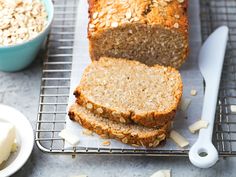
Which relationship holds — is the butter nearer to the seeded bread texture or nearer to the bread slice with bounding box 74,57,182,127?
the bread slice with bounding box 74,57,182,127

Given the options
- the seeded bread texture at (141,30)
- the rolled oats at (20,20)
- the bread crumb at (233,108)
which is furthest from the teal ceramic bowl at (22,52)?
the bread crumb at (233,108)

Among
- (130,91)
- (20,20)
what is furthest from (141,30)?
(20,20)

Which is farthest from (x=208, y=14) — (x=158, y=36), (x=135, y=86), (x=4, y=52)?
(x=4, y=52)

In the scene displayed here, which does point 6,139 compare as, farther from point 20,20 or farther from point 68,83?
point 20,20

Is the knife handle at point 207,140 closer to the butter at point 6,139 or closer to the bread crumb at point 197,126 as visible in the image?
the bread crumb at point 197,126

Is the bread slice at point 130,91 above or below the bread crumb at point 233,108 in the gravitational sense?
above

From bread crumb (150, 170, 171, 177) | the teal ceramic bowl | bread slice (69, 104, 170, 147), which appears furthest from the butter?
bread crumb (150, 170, 171, 177)

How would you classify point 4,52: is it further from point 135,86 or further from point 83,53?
point 135,86
